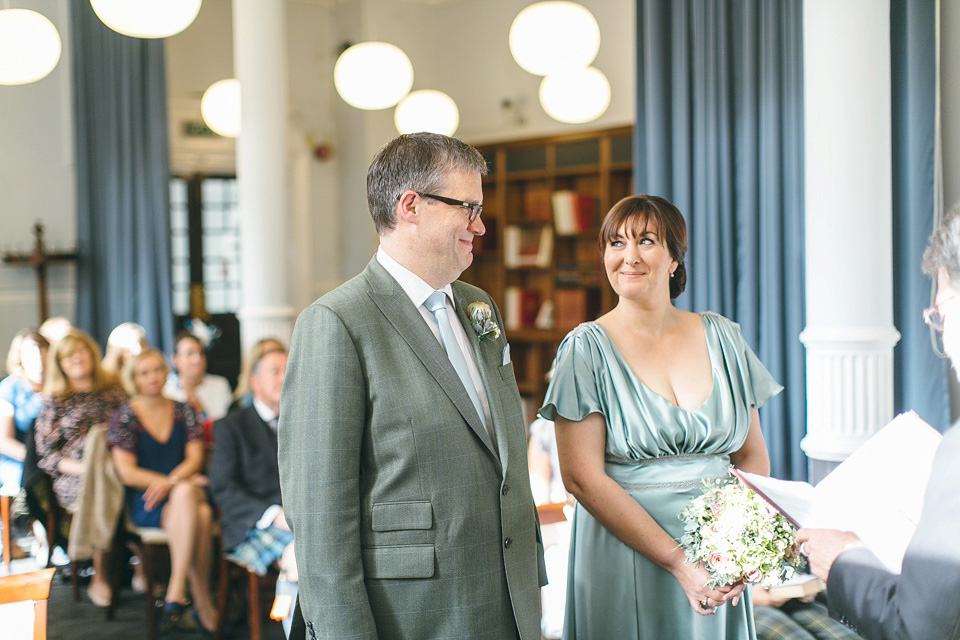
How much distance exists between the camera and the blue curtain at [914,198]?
157 inches

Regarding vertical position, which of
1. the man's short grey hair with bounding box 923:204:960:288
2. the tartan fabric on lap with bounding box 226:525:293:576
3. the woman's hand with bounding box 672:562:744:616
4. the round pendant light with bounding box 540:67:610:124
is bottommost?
the tartan fabric on lap with bounding box 226:525:293:576

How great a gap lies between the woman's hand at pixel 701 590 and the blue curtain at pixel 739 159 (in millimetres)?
2557

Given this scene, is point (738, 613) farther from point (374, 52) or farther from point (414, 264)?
point (374, 52)

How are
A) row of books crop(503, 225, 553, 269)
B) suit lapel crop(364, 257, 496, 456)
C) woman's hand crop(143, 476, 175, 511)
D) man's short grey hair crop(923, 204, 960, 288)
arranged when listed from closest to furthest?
man's short grey hair crop(923, 204, 960, 288)
suit lapel crop(364, 257, 496, 456)
woman's hand crop(143, 476, 175, 511)
row of books crop(503, 225, 553, 269)

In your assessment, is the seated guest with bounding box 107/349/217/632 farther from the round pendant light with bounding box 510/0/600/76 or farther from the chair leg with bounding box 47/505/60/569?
the round pendant light with bounding box 510/0/600/76

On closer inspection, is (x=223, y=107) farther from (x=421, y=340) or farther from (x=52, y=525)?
(x=421, y=340)

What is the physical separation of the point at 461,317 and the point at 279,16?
4339 millimetres

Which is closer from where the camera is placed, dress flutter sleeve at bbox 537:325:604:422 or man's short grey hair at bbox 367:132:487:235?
man's short grey hair at bbox 367:132:487:235

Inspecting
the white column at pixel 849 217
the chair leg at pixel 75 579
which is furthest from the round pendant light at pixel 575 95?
the chair leg at pixel 75 579

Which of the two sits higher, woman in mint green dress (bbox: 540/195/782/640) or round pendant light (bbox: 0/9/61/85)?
round pendant light (bbox: 0/9/61/85)

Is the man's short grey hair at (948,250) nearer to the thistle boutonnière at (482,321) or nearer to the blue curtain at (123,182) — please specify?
the thistle boutonnière at (482,321)

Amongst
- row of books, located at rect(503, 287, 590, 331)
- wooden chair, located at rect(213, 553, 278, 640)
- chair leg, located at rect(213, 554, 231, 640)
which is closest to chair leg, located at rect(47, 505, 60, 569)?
wooden chair, located at rect(213, 553, 278, 640)

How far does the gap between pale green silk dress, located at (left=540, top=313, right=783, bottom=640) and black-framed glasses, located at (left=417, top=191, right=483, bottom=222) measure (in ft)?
1.65

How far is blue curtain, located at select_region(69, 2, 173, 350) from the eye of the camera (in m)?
7.39
